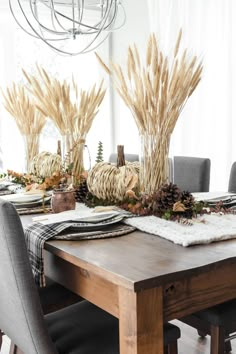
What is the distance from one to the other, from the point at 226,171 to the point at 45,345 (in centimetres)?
248

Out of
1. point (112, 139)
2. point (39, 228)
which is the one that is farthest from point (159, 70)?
point (112, 139)

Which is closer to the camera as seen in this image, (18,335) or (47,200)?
(18,335)

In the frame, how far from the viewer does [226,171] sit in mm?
3402

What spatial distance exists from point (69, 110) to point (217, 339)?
1173 mm

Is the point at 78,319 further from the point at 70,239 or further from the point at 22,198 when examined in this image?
the point at 22,198

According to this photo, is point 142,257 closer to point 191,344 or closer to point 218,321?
point 218,321

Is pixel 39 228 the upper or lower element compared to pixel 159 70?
lower

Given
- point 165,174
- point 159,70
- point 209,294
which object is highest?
point 159,70

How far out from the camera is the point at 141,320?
3.20 ft

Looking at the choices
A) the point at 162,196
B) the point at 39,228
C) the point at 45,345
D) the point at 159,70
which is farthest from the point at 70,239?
the point at 159,70

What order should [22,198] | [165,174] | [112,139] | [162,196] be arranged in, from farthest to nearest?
1. [112,139]
2. [22,198]
3. [165,174]
4. [162,196]

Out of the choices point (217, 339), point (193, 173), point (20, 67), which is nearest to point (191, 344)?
point (217, 339)

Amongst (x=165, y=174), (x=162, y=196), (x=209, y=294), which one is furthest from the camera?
(x=165, y=174)

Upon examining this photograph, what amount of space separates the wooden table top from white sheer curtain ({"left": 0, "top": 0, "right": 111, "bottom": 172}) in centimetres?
271
